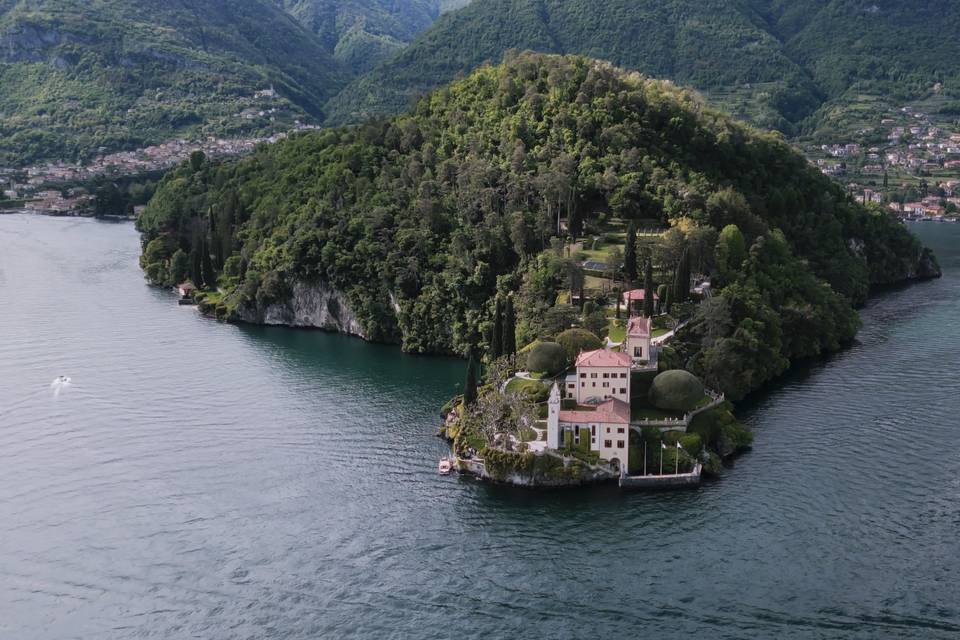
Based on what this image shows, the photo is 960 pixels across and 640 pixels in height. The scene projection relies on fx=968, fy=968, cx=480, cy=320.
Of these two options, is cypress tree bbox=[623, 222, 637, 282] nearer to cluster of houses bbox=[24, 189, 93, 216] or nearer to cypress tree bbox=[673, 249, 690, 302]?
cypress tree bbox=[673, 249, 690, 302]

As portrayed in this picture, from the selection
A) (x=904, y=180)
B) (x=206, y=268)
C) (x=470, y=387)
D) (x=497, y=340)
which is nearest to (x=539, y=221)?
(x=497, y=340)

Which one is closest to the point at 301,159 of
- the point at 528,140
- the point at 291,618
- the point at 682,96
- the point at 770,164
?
the point at 528,140

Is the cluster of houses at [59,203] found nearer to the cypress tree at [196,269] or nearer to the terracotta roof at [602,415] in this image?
the cypress tree at [196,269]

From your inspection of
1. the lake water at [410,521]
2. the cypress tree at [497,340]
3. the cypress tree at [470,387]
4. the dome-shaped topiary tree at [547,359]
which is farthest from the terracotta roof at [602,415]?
the cypress tree at [497,340]

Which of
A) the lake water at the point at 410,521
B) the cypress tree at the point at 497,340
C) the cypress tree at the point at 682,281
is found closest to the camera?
the lake water at the point at 410,521

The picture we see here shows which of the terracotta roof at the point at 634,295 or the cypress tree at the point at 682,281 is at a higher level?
the cypress tree at the point at 682,281

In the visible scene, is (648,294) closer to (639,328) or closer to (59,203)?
(639,328)

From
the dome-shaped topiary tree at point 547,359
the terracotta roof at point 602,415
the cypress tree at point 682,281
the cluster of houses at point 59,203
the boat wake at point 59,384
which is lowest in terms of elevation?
the boat wake at point 59,384
